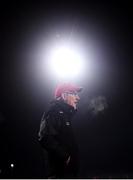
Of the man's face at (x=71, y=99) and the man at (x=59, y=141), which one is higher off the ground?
the man's face at (x=71, y=99)

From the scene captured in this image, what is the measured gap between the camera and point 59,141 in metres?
1.85

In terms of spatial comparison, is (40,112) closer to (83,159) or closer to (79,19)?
(83,159)

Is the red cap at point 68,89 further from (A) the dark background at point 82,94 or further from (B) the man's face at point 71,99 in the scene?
(A) the dark background at point 82,94

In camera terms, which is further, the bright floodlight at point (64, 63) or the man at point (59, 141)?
the bright floodlight at point (64, 63)

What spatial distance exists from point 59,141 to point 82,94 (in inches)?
48.9

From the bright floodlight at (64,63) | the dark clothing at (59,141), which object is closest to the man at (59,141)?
the dark clothing at (59,141)

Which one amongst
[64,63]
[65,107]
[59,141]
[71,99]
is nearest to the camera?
[59,141]

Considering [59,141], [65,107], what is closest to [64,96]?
[65,107]

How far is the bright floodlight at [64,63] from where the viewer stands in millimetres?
2875

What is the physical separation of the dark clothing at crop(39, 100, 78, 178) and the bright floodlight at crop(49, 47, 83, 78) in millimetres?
922

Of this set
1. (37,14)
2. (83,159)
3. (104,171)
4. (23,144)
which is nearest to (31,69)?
(37,14)

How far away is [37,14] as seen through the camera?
3154 mm

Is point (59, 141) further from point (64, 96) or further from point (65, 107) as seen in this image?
point (64, 96)

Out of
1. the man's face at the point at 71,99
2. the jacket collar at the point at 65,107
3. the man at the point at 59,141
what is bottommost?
the man at the point at 59,141
